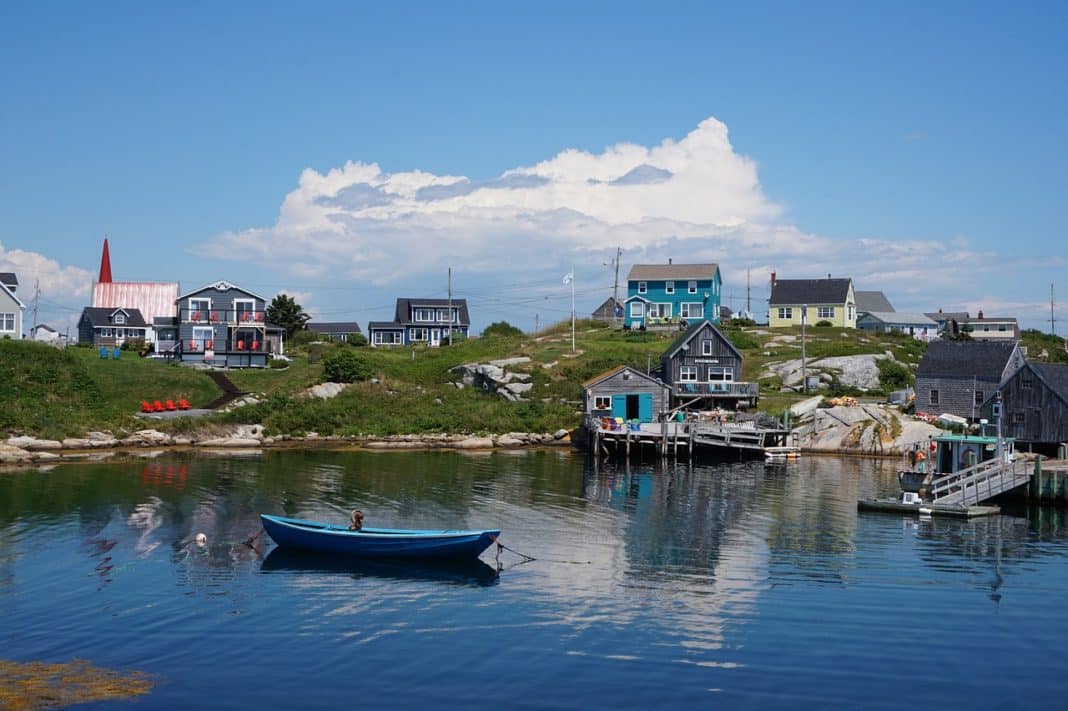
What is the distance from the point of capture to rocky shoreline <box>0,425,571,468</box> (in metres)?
64.2

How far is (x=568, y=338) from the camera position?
10756 centimetres

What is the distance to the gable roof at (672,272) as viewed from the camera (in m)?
114

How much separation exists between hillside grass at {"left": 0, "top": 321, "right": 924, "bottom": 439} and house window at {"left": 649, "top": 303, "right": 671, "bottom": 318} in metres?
14.4

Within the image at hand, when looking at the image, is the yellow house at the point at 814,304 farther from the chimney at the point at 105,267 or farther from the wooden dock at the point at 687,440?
the chimney at the point at 105,267

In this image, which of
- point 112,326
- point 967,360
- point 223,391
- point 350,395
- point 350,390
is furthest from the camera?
point 112,326

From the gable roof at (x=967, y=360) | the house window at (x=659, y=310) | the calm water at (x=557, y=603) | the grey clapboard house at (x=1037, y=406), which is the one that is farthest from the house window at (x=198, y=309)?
the grey clapboard house at (x=1037, y=406)

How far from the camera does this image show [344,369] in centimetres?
8525

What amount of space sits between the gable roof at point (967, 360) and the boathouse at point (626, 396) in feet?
62.7

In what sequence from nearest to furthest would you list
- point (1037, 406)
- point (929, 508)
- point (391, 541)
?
point (391, 541)
point (929, 508)
point (1037, 406)

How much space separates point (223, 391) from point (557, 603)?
2243 inches

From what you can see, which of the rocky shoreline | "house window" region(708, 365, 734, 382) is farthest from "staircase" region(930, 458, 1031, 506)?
the rocky shoreline

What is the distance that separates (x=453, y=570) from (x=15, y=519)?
21086 mm

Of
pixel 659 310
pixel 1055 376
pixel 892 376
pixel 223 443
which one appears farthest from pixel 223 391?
pixel 1055 376

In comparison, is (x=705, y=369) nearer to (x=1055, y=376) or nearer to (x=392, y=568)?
(x=1055, y=376)
